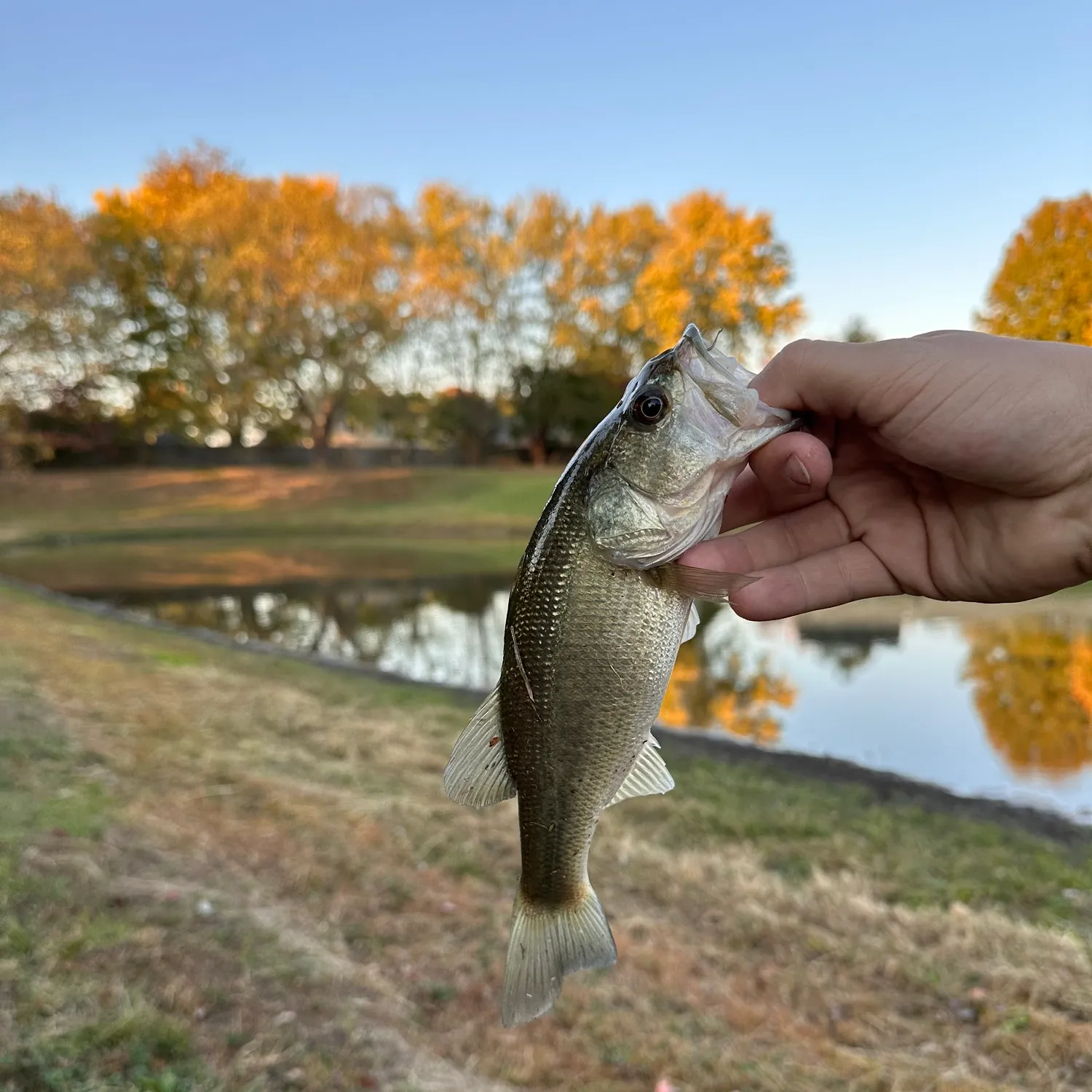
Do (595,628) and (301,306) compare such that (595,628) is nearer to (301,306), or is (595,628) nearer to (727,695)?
(727,695)

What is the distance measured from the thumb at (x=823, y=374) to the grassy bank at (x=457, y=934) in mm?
2751

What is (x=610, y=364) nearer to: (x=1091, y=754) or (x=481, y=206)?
(x=481, y=206)

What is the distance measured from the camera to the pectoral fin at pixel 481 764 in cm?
194

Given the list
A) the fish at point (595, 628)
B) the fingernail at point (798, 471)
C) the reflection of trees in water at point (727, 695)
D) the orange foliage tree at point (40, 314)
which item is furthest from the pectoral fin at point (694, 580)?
the orange foliage tree at point (40, 314)

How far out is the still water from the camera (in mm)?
8258

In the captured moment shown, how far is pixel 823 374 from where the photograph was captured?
214 cm

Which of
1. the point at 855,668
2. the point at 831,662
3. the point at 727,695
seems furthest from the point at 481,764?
the point at 831,662

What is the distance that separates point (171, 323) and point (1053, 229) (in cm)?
3849

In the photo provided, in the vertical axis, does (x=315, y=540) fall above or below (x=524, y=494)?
below

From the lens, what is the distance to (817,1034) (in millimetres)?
3695

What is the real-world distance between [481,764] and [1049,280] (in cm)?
752

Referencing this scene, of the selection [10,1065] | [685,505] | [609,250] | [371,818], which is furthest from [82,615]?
[609,250]

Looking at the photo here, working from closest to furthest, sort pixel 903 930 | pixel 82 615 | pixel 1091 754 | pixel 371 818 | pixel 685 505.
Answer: pixel 685 505 < pixel 903 930 < pixel 371 818 < pixel 1091 754 < pixel 82 615

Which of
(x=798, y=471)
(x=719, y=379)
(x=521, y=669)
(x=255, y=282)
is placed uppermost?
(x=255, y=282)
